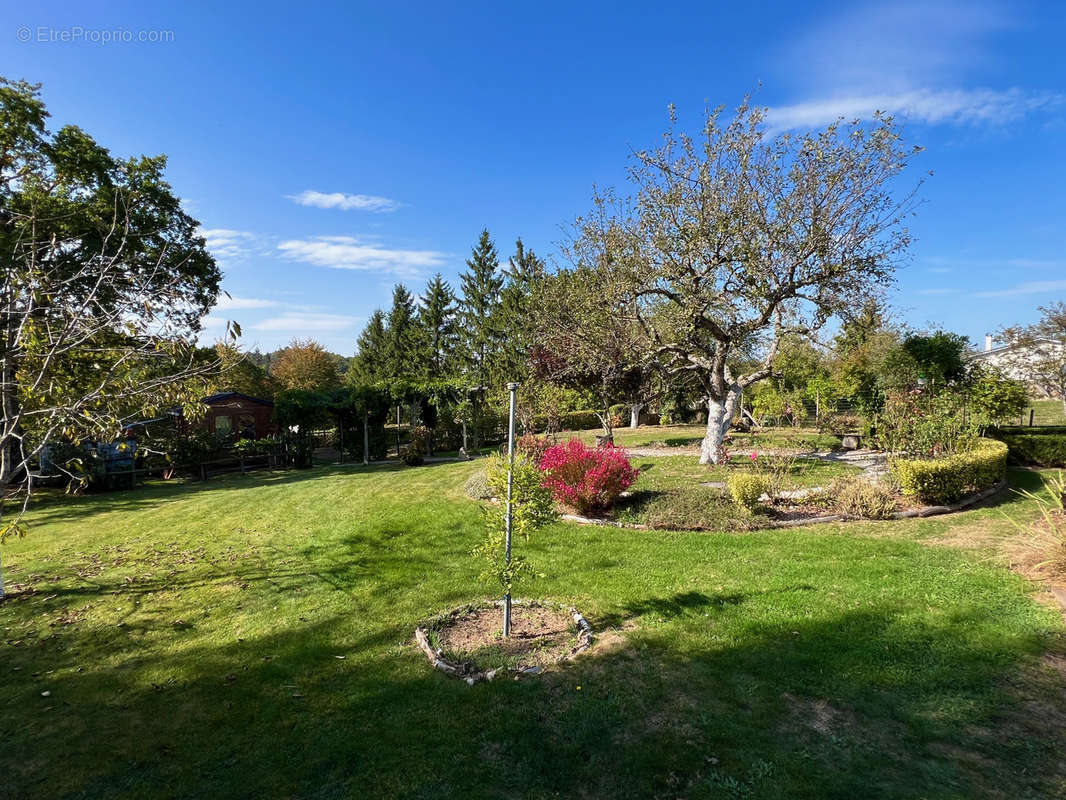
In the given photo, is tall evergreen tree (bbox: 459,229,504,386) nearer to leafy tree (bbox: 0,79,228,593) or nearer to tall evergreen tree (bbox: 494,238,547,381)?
tall evergreen tree (bbox: 494,238,547,381)

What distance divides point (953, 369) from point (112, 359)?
22223 millimetres

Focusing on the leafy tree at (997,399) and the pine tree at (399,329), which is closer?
the leafy tree at (997,399)

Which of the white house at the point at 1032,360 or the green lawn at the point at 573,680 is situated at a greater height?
the white house at the point at 1032,360

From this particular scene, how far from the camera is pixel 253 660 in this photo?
4.69m

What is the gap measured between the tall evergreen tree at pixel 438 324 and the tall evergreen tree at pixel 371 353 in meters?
5.95

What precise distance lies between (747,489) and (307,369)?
131 ft

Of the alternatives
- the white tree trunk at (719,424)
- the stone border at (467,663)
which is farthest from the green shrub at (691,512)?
the white tree trunk at (719,424)

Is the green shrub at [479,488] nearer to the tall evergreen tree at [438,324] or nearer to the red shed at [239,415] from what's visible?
the red shed at [239,415]

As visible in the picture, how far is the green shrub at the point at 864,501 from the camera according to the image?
8.57 metres

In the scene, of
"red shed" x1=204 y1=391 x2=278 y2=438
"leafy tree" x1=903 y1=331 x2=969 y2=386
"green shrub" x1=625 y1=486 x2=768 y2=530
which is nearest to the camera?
"green shrub" x1=625 y1=486 x2=768 y2=530

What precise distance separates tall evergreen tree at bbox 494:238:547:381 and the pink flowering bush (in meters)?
21.0

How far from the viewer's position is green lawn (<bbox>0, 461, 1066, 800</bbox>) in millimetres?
3104

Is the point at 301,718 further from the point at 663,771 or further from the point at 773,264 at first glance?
the point at 773,264

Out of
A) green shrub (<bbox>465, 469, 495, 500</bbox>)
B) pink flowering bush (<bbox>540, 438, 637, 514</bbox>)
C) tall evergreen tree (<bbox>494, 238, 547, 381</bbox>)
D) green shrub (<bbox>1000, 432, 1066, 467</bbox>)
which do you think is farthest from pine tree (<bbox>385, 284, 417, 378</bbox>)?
green shrub (<bbox>1000, 432, 1066, 467</bbox>)
